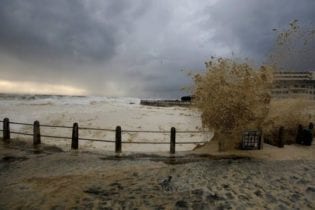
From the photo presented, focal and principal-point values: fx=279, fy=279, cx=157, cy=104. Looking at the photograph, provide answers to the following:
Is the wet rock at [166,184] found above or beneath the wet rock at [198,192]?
beneath

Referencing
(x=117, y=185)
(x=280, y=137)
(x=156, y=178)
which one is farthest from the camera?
(x=280, y=137)

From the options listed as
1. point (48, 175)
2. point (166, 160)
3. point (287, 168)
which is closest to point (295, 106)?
point (287, 168)

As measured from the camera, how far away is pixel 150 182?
7.79 m

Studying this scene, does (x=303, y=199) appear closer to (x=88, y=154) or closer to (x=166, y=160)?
(x=166, y=160)

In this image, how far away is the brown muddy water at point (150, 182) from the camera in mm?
6309

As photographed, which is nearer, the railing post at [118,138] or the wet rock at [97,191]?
the wet rock at [97,191]

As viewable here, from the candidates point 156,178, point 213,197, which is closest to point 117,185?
point 156,178

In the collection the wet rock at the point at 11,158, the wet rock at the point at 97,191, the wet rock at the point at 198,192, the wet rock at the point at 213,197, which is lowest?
the wet rock at the point at 11,158

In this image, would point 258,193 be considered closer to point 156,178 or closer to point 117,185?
point 156,178

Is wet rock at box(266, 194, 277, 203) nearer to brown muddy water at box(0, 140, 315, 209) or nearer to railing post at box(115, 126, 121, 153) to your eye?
brown muddy water at box(0, 140, 315, 209)

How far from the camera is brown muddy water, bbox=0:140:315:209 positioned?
631 centimetres

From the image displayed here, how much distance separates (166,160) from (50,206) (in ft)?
17.7

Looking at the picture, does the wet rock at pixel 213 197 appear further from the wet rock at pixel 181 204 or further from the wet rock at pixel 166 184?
the wet rock at pixel 166 184

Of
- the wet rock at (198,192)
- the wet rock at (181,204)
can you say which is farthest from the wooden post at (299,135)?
the wet rock at (181,204)
